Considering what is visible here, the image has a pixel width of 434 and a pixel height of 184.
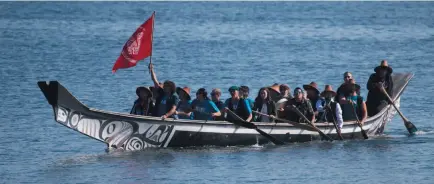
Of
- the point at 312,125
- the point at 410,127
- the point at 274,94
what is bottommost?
the point at 410,127

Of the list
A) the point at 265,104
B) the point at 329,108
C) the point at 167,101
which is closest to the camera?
the point at 167,101

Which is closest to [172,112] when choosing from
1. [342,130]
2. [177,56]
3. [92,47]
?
[342,130]

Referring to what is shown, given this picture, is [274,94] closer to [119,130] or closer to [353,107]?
[353,107]

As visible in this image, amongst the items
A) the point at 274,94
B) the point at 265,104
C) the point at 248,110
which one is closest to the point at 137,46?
the point at 248,110

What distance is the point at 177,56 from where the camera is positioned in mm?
58094

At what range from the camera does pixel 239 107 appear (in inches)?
1053

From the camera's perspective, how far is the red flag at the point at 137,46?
27.3m

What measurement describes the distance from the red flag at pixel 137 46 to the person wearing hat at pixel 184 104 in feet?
4.62

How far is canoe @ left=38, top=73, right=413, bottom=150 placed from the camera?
24.9 m

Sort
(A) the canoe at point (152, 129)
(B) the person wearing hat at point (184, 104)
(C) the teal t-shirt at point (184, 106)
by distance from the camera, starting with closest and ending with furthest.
→ (A) the canoe at point (152, 129) → (B) the person wearing hat at point (184, 104) → (C) the teal t-shirt at point (184, 106)

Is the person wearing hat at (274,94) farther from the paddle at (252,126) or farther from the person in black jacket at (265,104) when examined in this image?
the paddle at (252,126)

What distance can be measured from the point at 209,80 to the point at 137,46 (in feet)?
61.8

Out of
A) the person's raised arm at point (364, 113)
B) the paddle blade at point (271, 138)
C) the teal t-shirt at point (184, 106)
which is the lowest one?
the paddle blade at point (271, 138)

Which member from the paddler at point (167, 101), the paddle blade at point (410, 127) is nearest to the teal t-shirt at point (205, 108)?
the paddler at point (167, 101)
